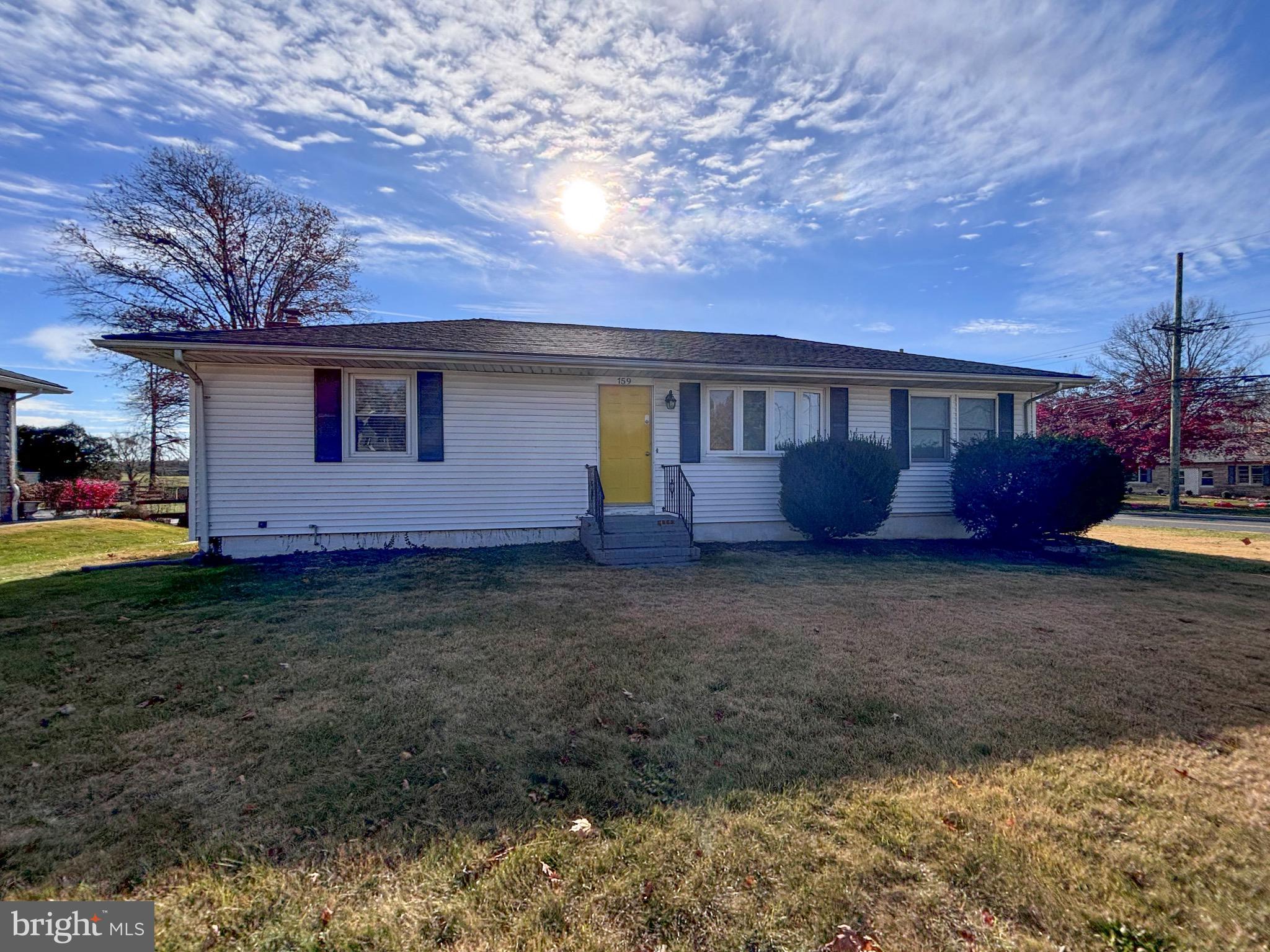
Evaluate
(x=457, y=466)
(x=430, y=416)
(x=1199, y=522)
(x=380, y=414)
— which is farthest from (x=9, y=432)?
(x=1199, y=522)

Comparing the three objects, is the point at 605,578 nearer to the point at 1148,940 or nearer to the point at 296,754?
the point at 296,754

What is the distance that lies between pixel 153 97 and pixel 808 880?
14400mm

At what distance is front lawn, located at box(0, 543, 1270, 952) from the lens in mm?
1854

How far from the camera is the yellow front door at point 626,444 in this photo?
9.13 meters

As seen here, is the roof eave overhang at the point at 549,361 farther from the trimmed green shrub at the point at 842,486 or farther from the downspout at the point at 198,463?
the trimmed green shrub at the point at 842,486

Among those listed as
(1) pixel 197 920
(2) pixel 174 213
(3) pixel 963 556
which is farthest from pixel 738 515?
(2) pixel 174 213

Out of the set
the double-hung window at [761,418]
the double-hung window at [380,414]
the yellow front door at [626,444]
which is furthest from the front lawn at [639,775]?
→ the double-hung window at [761,418]

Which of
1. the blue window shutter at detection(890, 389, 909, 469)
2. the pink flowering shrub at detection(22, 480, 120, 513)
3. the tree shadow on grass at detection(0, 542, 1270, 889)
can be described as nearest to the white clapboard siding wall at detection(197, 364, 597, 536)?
the tree shadow on grass at detection(0, 542, 1270, 889)

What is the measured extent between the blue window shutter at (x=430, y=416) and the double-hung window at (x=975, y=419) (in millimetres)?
9410

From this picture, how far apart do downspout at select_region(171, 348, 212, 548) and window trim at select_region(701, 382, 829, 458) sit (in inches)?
293

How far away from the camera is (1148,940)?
1.73 meters

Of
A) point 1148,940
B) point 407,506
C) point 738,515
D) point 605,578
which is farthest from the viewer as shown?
point 738,515

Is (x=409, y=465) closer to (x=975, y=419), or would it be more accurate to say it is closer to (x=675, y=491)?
(x=675, y=491)

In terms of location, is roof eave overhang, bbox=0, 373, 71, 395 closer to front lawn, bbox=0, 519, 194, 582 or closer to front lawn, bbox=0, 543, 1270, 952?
front lawn, bbox=0, 519, 194, 582
